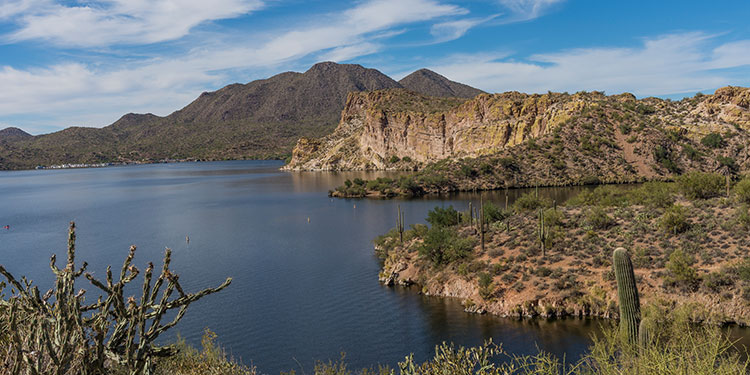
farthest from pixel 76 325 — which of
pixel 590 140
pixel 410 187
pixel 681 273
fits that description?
pixel 590 140

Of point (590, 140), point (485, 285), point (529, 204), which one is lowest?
point (485, 285)

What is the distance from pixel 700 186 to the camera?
4300cm

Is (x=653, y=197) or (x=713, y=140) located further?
(x=713, y=140)

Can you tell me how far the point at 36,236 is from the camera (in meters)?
59.0

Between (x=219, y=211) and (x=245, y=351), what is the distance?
53669mm

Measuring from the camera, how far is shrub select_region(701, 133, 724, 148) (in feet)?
292

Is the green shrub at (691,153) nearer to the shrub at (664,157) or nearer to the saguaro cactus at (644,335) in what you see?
the shrub at (664,157)

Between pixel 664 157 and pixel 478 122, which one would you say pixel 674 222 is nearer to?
pixel 664 157

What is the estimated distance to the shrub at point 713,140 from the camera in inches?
3504

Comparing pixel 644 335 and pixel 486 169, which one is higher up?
pixel 486 169

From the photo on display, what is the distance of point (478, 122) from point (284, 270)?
9800cm

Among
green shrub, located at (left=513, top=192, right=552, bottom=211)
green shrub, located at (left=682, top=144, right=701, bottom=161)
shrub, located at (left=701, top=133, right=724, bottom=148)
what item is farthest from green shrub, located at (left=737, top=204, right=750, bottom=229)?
shrub, located at (left=701, top=133, right=724, bottom=148)

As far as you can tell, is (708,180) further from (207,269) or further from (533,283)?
(207,269)

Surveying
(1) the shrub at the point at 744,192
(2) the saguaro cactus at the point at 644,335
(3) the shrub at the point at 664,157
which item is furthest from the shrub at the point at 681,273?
(3) the shrub at the point at 664,157
